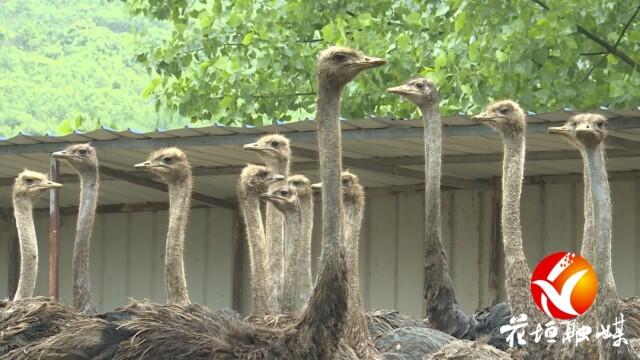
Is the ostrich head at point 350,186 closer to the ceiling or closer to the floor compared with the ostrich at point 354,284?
closer to the ceiling

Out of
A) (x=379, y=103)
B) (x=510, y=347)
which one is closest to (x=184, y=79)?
(x=379, y=103)

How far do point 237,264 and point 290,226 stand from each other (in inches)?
172

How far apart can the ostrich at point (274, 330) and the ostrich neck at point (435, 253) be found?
2.20 meters

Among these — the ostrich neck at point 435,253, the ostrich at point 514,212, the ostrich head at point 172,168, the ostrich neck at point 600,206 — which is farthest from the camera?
the ostrich head at point 172,168

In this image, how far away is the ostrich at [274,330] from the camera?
6.73 meters

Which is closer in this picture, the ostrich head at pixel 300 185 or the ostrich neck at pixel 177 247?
the ostrich neck at pixel 177 247

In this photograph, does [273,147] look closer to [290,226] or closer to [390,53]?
[290,226]

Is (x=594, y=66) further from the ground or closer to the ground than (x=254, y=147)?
further from the ground

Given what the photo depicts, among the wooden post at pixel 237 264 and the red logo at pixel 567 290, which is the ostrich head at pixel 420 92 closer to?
the red logo at pixel 567 290

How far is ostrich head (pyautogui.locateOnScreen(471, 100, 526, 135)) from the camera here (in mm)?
8883

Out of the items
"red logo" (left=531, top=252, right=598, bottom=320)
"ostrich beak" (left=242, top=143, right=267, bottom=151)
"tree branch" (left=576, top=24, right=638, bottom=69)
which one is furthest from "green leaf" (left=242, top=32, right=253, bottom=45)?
"red logo" (left=531, top=252, right=598, bottom=320)

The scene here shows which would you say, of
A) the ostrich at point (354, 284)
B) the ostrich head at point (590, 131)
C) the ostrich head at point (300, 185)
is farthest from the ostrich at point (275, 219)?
the ostrich head at point (590, 131)

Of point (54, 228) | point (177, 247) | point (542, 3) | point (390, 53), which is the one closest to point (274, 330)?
point (177, 247)

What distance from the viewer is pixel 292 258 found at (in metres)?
10.0
